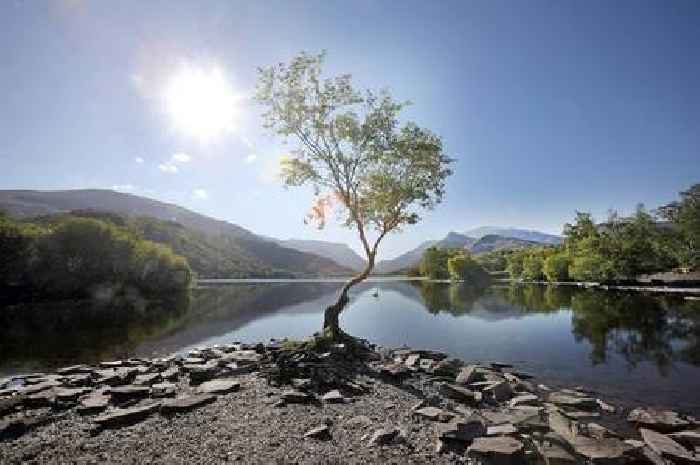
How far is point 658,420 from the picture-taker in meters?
15.4

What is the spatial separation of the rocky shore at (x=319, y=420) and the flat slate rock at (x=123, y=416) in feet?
0.12

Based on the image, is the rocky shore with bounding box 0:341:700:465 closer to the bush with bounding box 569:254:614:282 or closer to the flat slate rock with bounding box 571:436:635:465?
the flat slate rock with bounding box 571:436:635:465

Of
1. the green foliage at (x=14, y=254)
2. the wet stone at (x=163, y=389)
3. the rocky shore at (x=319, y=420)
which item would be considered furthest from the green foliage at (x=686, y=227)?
the green foliage at (x=14, y=254)

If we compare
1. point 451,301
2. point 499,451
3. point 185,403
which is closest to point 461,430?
point 499,451

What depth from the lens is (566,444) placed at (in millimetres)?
12812

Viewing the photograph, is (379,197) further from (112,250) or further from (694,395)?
(112,250)

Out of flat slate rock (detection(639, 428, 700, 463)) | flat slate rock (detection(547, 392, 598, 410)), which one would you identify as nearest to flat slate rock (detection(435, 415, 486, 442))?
flat slate rock (detection(639, 428, 700, 463))

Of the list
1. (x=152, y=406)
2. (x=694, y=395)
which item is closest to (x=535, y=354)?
(x=694, y=395)

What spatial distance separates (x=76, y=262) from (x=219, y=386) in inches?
3583

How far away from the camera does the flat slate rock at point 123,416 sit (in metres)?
13.5

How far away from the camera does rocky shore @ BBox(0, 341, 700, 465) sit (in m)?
11.5

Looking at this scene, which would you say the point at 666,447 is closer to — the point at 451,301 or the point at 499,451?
the point at 499,451

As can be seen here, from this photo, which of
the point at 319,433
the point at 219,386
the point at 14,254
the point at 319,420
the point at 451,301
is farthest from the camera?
the point at 451,301

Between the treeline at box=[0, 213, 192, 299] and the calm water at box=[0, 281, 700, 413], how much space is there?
16.5 m
